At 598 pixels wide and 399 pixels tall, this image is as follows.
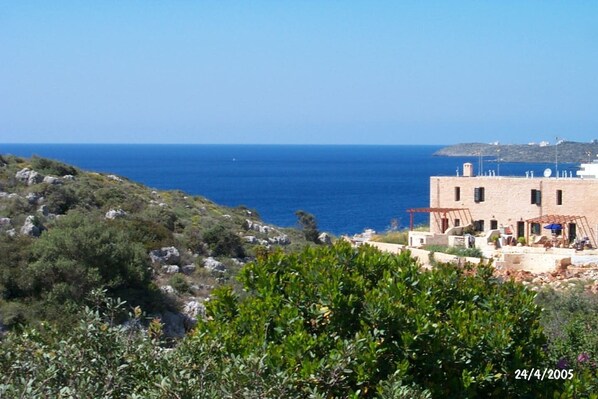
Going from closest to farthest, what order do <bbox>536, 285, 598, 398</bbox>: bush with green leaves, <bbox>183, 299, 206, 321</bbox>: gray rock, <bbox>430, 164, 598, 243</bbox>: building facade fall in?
1. <bbox>536, 285, 598, 398</bbox>: bush with green leaves
2. <bbox>183, 299, 206, 321</bbox>: gray rock
3. <bbox>430, 164, 598, 243</bbox>: building facade

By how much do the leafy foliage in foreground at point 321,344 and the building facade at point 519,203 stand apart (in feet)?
90.7

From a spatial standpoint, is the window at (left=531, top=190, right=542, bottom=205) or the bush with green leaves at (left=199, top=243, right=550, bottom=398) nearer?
the bush with green leaves at (left=199, top=243, right=550, bottom=398)

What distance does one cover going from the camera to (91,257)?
1862 centimetres

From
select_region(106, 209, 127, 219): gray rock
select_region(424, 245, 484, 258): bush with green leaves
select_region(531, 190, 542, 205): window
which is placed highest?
select_region(106, 209, 127, 219): gray rock

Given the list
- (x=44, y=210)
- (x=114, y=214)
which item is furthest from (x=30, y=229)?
(x=114, y=214)

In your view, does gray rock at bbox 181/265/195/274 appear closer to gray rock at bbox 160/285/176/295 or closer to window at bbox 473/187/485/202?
gray rock at bbox 160/285/176/295

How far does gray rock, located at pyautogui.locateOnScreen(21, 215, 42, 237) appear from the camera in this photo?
71.0 ft

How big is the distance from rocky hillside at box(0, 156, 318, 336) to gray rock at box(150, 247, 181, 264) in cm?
4

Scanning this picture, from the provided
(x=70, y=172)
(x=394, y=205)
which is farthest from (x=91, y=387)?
(x=394, y=205)

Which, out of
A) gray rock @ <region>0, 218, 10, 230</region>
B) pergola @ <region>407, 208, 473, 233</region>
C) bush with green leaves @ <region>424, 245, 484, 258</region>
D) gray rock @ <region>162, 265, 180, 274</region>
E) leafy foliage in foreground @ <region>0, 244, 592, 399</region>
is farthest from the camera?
pergola @ <region>407, 208, 473, 233</region>

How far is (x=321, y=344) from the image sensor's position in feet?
25.0

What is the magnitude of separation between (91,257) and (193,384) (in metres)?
13.7

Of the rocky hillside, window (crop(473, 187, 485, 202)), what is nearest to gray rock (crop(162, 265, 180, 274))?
the rocky hillside

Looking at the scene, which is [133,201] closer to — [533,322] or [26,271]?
[26,271]
